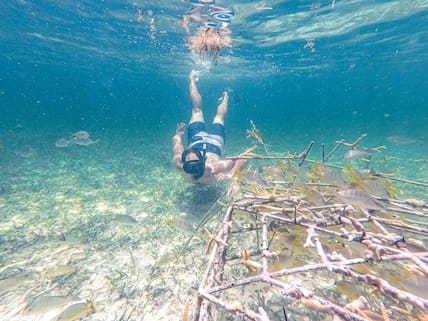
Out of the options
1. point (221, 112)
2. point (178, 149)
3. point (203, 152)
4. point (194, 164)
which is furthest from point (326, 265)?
point (221, 112)

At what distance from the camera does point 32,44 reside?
82.3ft

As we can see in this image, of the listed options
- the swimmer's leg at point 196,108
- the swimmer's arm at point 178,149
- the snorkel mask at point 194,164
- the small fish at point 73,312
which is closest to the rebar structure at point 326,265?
the small fish at point 73,312

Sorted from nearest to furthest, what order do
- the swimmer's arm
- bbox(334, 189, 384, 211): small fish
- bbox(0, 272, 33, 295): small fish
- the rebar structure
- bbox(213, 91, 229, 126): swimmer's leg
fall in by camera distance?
the rebar structure → bbox(334, 189, 384, 211): small fish → bbox(0, 272, 33, 295): small fish → the swimmer's arm → bbox(213, 91, 229, 126): swimmer's leg

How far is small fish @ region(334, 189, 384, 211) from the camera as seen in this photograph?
2.65 m

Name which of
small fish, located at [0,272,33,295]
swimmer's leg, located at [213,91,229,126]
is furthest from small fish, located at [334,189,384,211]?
swimmer's leg, located at [213,91,229,126]

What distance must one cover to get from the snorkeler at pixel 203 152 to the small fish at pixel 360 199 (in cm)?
455

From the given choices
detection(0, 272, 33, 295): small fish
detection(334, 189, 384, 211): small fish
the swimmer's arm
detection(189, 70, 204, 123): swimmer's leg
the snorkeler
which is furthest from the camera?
detection(189, 70, 204, 123): swimmer's leg

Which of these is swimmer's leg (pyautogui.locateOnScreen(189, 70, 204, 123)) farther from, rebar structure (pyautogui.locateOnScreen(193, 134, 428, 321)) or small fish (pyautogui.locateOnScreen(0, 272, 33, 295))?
small fish (pyautogui.locateOnScreen(0, 272, 33, 295))

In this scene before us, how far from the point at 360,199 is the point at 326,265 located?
1471 millimetres

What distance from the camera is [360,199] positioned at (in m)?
2.70

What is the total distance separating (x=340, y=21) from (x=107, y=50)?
24.3 meters

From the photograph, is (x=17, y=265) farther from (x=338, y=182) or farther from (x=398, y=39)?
(x=398, y=39)

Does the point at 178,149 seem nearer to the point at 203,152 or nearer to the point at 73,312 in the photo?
the point at 203,152

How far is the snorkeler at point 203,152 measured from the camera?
693cm
